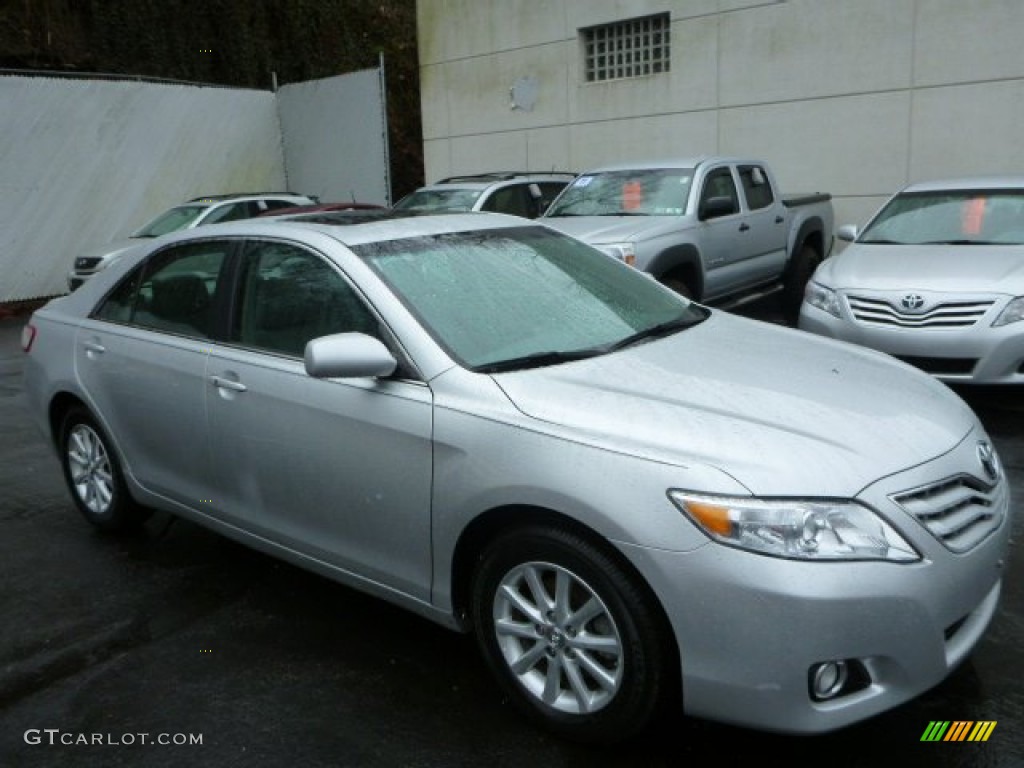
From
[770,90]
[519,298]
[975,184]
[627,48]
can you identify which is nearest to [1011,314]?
[975,184]

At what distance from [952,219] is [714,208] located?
6.78ft

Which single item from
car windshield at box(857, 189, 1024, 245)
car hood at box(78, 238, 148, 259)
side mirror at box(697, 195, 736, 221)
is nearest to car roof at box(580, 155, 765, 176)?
side mirror at box(697, 195, 736, 221)

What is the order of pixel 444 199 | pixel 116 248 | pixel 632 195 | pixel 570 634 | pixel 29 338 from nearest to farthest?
pixel 570 634 → pixel 29 338 → pixel 632 195 → pixel 444 199 → pixel 116 248

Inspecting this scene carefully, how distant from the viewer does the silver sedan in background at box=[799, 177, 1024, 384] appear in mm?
5809

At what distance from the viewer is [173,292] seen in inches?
168

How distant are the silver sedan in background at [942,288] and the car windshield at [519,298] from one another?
2.59m

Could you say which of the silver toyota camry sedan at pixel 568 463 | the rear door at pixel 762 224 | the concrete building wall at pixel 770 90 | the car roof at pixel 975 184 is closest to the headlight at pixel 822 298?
the car roof at pixel 975 184

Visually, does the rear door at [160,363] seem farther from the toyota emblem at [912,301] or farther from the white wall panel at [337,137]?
the white wall panel at [337,137]

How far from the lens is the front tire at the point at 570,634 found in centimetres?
262

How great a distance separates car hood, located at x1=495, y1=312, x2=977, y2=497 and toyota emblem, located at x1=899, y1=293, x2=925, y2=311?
2.78m

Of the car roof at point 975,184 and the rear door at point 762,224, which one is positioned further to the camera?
the rear door at point 762,224

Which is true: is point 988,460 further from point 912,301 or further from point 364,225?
point 912,301

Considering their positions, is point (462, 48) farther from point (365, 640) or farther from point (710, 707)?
point (710, 707)

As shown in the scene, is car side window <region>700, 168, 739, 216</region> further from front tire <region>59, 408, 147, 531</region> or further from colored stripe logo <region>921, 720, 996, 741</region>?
colored stripe logo <region>921, 720, 996, 741</region>
